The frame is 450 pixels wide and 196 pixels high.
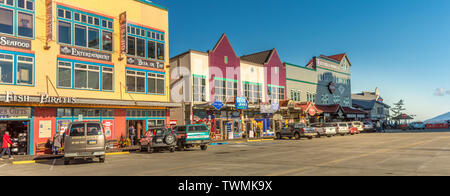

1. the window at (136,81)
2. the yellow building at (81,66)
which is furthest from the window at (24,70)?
the window at (136,81)

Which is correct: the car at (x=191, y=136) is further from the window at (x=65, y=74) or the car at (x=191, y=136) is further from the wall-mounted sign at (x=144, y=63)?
the window at (x=65, y=74)

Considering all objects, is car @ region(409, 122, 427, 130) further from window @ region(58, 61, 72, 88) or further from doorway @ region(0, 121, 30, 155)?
doorway @ region(0, 121, 30, 155)

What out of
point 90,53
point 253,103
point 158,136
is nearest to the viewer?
point 158,136

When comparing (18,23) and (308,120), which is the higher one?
(18,23)

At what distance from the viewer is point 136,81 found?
29.4 m

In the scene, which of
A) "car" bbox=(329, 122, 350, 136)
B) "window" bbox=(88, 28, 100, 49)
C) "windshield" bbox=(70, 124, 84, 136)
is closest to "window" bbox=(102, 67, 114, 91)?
"window" bbox=(88, 28, 100, 49)

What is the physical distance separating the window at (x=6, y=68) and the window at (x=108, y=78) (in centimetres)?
637

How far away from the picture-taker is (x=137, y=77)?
29547 mm

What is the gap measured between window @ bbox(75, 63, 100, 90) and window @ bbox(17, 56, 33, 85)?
309 cm

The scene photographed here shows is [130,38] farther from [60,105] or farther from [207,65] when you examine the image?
[207,65]

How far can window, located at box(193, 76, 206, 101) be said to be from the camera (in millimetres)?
36931
